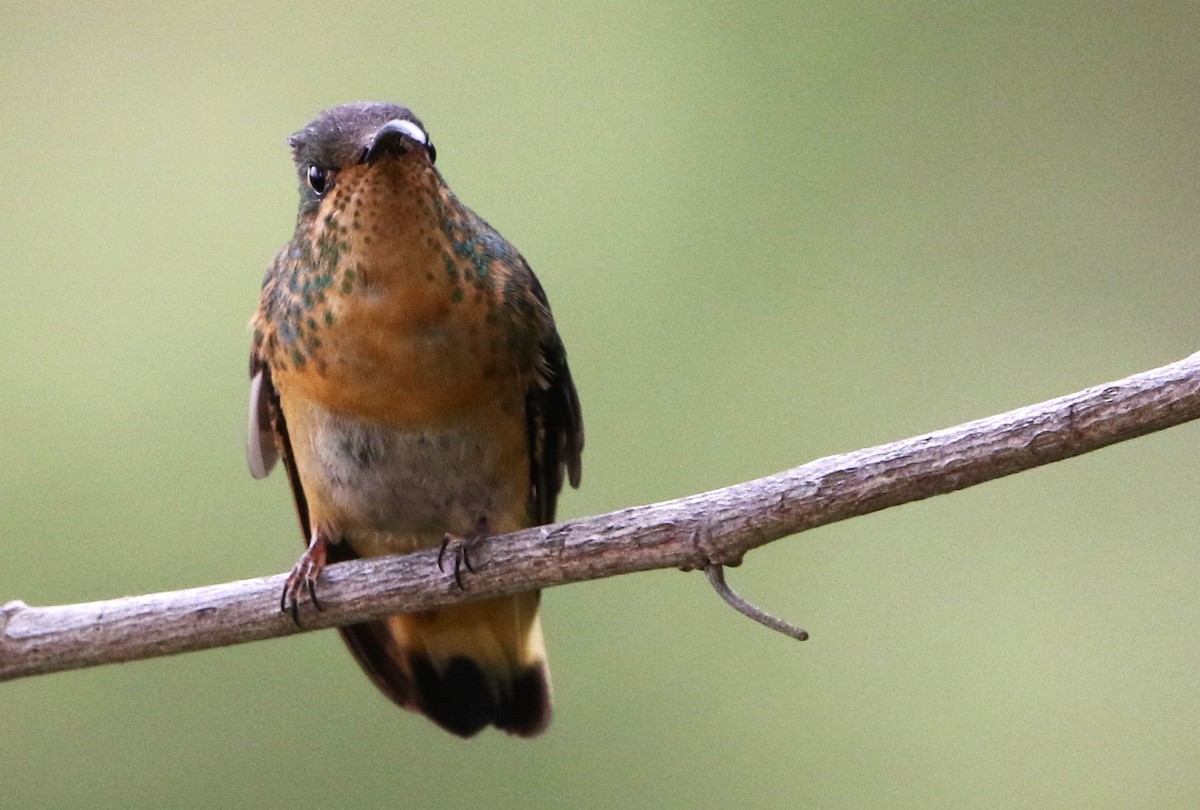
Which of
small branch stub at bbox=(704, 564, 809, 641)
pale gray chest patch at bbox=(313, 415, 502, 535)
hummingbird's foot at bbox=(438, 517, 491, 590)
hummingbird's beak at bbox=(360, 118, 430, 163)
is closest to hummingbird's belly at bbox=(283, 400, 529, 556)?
pale gray chest patch at bbox=(313, 415, 502, 535)

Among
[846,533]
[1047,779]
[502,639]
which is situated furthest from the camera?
[846,533]

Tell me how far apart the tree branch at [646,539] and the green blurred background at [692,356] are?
1.40 meters

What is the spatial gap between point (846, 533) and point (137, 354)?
198cm

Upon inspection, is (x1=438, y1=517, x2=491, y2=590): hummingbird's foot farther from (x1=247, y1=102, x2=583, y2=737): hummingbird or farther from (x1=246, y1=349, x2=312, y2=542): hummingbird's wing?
(x1=246, y1=349, x2=312, y2=542): hummingbird's wing

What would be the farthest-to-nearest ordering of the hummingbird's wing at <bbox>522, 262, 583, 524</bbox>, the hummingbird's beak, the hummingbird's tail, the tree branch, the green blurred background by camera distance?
the green blurred background < the hummingbird's tail < the hummingbird's wing at <bbox>522, 262, 583, 524</bbox> < the hummingbird's beak < the tree branch

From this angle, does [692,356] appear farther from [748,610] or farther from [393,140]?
[748,610]

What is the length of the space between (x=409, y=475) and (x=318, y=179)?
0.56 m

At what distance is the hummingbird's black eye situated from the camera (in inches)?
108

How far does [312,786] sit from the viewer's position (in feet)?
13.8

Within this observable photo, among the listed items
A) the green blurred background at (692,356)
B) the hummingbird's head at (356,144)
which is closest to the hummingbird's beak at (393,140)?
the hummingbird's head at (356,144)

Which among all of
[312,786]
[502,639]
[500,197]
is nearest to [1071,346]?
[500,197]

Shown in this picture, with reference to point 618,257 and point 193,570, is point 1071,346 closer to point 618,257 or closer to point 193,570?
point 618,257

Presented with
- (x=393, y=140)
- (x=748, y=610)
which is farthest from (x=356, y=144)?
(x=748, y=610)

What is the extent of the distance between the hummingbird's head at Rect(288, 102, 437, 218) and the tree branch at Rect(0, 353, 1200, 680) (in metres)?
0.65
